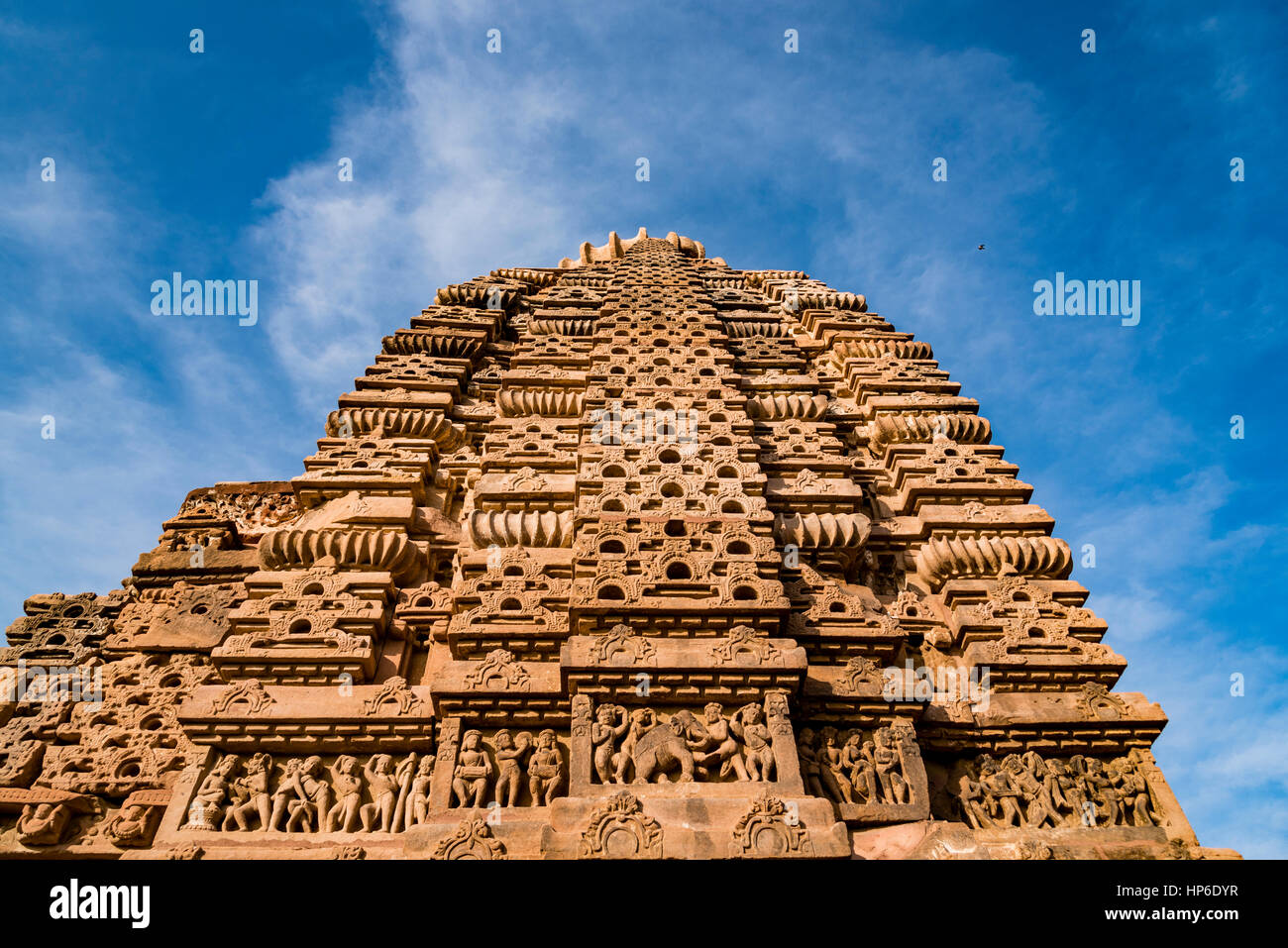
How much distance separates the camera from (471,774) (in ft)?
19.4

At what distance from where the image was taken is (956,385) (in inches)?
437

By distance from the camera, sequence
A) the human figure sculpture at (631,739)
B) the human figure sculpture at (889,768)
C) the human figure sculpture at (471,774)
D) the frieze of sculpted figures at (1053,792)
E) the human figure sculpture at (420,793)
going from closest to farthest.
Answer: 1. the human figure sculpture at (631,739)
2. the human figure sculpture at (471,774)
3. the human figure sculpture at (420,793)
4. the human figure sculpture at (889,768)
5. the frieze of sculpted figures at (1053,792)

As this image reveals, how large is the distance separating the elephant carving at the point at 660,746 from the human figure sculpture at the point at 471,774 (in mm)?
883

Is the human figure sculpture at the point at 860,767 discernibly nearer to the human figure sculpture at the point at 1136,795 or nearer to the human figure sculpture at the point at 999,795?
the human figure sculpture at the point at 999,795

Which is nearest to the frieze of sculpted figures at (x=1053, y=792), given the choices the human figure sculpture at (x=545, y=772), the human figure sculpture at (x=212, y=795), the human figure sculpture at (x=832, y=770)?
the human figure sculpture at (x=832, y=770)

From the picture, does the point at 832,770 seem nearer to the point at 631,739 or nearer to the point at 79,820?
the point at 631,739

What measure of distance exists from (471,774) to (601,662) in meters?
1.07

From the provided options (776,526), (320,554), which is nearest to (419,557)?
(320,554)

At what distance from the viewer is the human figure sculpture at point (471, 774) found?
5.80 metres

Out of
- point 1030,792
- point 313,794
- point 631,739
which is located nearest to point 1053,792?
point 1030,792
